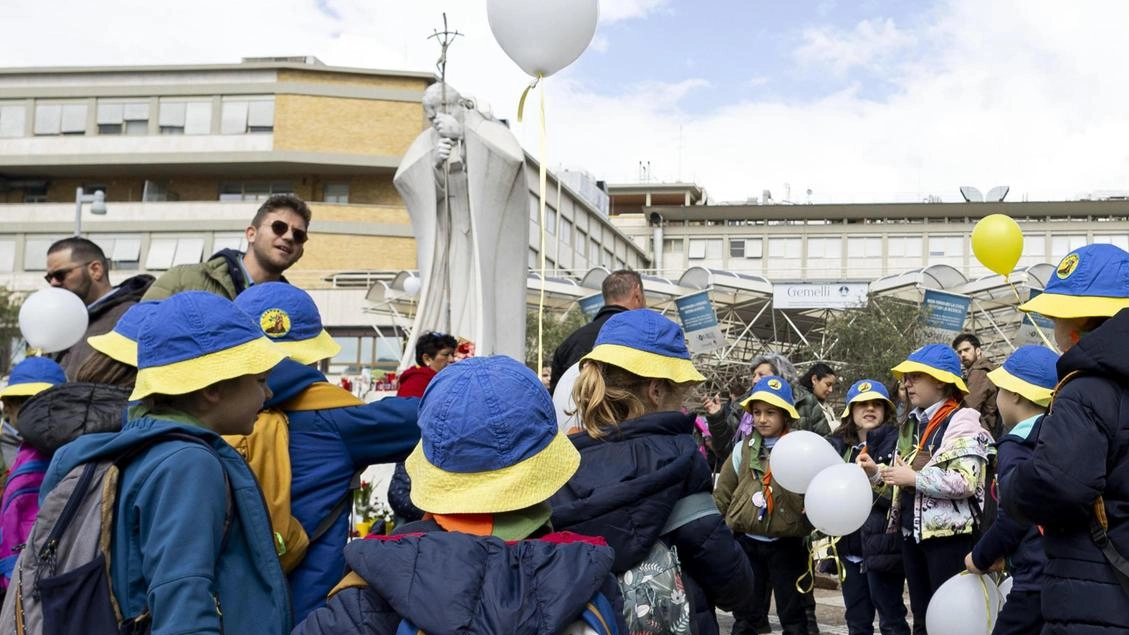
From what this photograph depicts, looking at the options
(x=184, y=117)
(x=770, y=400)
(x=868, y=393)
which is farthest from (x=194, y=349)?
(x=184, y=117)

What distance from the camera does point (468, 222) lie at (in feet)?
34.8

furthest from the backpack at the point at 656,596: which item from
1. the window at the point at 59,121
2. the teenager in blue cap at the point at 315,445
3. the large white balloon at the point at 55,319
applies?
the window at the point at 59,121

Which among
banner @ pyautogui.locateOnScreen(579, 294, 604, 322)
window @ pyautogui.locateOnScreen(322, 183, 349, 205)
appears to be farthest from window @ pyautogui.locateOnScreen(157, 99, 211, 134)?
banner @ pyautogui.locateOnScreen(579, 294, 604, 322)

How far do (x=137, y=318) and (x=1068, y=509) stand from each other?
2619 millimetres

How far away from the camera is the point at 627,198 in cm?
8575

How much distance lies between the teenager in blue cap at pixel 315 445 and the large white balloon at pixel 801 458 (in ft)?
9.42

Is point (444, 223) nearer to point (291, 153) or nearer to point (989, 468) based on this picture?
point (989, 468)

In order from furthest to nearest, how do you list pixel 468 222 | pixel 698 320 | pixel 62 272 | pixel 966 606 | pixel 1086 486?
pixel 698 320
pixel 468 222
pixel 62 272
pixel 966 606
pixel 1086 486

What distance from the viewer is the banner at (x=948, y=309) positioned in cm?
3209

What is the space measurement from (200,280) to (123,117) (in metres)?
55.0

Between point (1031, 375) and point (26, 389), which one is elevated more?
point (1031, 375)

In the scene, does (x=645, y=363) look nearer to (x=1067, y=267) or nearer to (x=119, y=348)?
(x=1067, y=267)

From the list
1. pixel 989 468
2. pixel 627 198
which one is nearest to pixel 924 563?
pixel 989 468

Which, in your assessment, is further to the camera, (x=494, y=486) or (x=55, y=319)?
(x=55, y=319)
